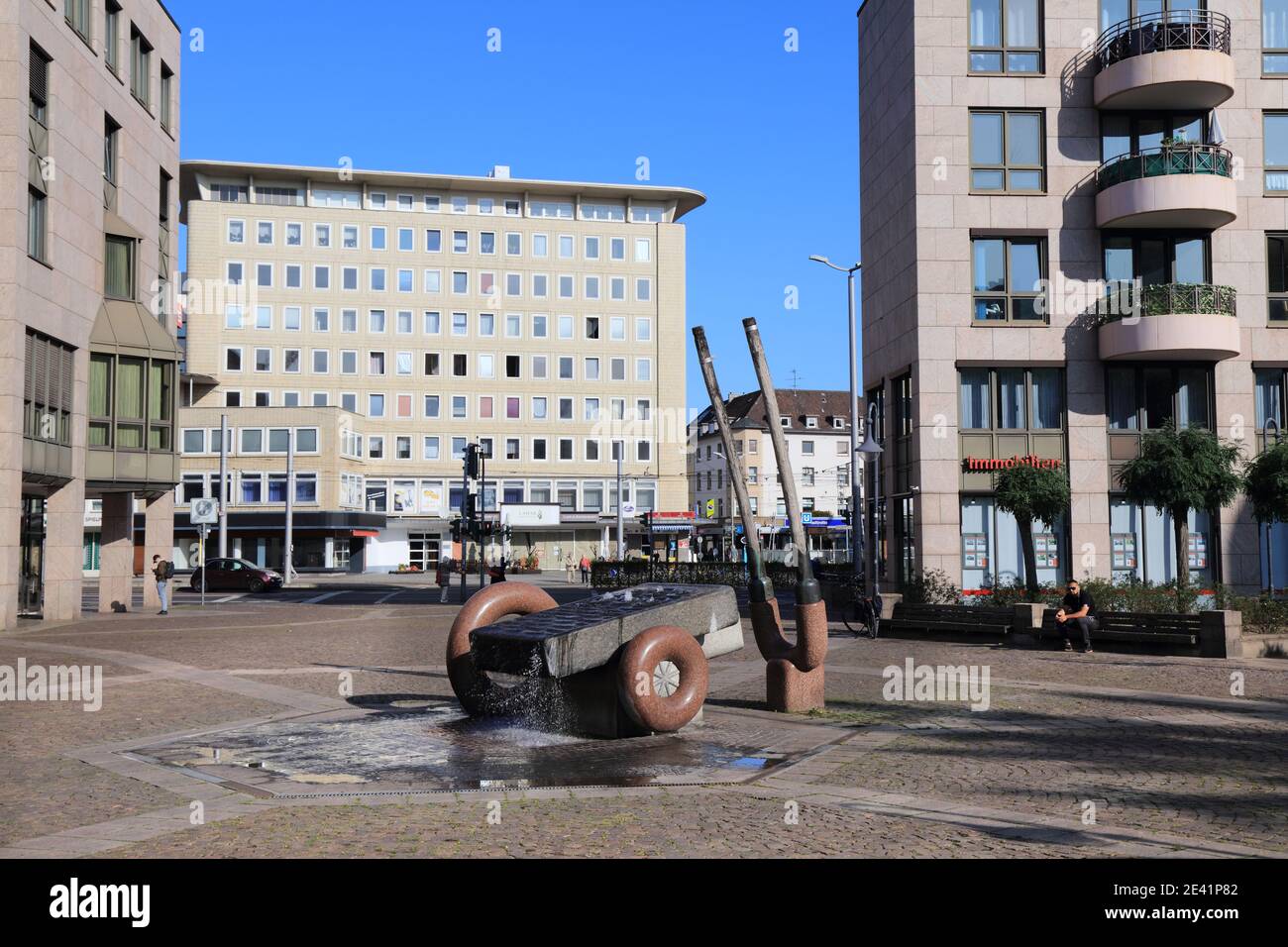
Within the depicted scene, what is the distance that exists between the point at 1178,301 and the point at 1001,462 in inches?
231

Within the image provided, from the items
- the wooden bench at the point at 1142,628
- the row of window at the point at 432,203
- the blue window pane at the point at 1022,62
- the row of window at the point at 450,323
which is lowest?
the wooden bench at the point at 1142,628

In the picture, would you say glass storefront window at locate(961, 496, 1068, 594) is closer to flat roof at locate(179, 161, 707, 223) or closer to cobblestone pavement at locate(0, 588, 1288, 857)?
cobblestone pavement at locate(0, 588, 1288, 857)

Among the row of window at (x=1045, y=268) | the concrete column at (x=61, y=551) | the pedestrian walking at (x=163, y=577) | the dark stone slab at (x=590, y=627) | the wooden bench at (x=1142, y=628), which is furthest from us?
the pedestrian walking at (x=163, y=577)

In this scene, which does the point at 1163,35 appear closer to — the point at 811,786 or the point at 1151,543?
the point at 1151,543

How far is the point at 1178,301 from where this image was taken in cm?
3066

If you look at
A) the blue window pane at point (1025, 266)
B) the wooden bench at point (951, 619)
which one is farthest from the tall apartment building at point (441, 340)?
the wooden bench at point (951, 619)

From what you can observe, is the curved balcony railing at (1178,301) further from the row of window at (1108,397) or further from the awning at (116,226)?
the awning at (116,226)

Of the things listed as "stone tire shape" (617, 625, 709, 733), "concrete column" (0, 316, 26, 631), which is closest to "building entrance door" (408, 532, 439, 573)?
"concrete column" (0, 316, 26, 631)

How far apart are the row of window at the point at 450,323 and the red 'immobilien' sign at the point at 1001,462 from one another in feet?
177

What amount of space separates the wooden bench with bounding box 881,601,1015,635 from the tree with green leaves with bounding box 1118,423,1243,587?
181 inches

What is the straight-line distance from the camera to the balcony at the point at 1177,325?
30453 mm

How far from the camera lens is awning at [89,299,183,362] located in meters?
32.2

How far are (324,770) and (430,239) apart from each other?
75385mm
